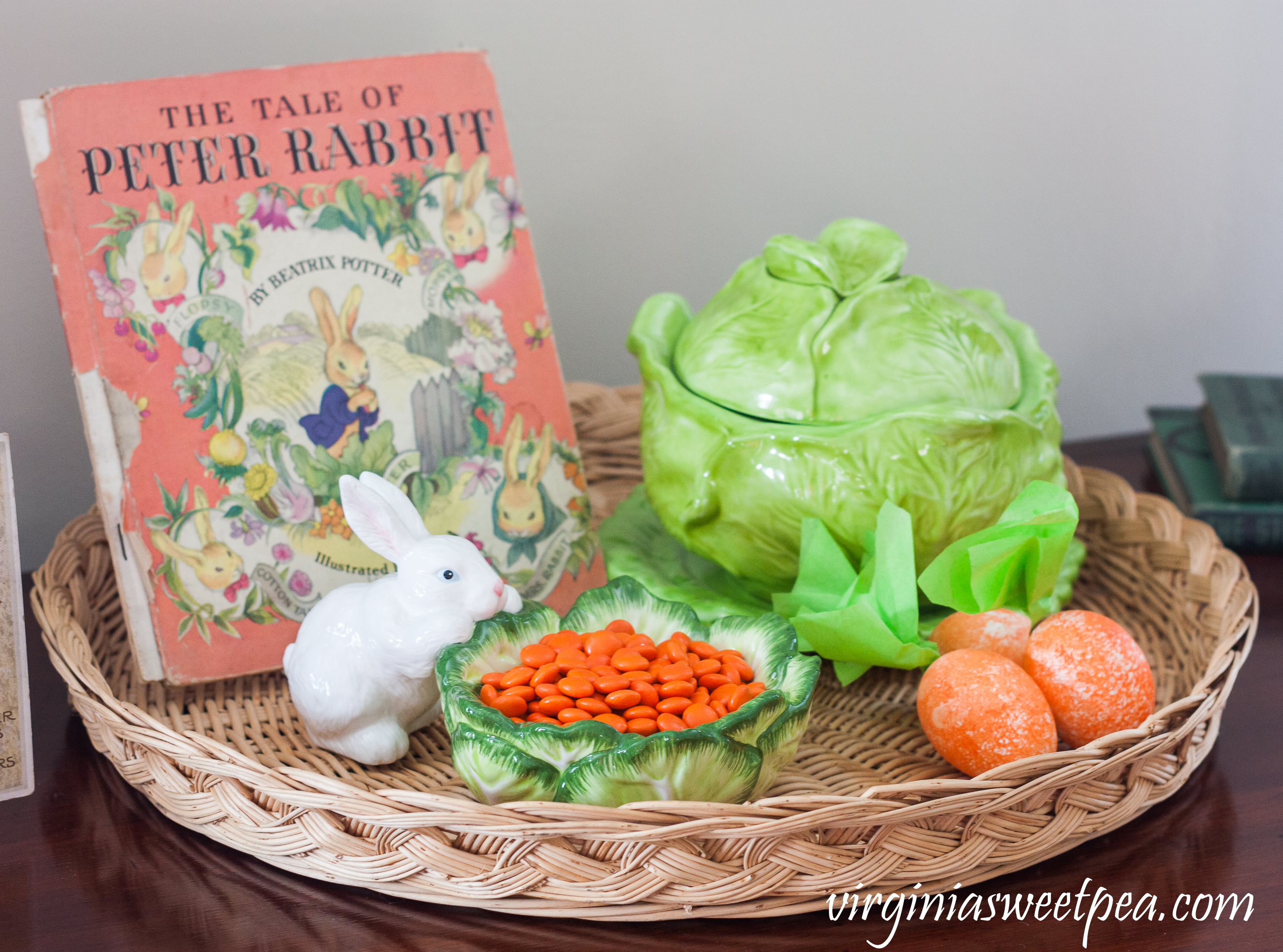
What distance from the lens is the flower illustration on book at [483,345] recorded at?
902 mm

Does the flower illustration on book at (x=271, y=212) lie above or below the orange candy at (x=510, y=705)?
above

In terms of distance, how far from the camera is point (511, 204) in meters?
0.92

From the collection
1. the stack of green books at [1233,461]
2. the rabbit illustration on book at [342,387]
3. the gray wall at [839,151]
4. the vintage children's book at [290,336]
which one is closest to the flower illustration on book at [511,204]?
the vintage children's book at [290,336]

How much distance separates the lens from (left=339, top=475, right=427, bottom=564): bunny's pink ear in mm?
701

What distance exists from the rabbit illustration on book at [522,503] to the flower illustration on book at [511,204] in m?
0.16

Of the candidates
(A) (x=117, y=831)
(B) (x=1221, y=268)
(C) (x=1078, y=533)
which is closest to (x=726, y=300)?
(C) (x=1078, y=533)

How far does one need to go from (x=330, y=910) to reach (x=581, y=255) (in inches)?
30.3

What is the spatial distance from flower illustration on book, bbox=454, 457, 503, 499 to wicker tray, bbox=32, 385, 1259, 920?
0.20 metres

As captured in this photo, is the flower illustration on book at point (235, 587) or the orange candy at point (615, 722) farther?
the flower illustration on book at point (235, 587)

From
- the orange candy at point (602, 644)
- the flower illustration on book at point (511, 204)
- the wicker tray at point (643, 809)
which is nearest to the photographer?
the wicker tray at point (643, 809)

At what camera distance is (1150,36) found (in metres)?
1.29

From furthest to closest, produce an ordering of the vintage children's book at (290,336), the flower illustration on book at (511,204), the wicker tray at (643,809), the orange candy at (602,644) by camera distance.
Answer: the flower illustration on book at (511,204)
the vintage children's book at (290,336)
the orange candy at (602,644)
the wicker tray at (643,809)

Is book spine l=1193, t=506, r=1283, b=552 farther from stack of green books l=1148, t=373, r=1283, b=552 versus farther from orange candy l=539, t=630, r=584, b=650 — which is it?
orange candy l=539, t=630, r=584, b=650

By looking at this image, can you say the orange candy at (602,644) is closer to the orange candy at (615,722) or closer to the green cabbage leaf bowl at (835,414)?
the orange candy at (615,722)
